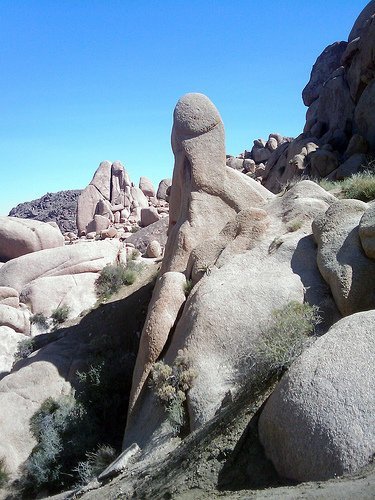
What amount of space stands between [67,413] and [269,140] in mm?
32858

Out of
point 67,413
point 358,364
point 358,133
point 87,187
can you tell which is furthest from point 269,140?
point 358,364

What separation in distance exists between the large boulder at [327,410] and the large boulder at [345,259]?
1.48 metres

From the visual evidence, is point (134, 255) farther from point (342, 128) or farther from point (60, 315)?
point (342, 128)

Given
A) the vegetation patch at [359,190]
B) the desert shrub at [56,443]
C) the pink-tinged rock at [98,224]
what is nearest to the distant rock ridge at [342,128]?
the vegetation patch at [359,190]

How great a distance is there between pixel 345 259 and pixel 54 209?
4683 cm

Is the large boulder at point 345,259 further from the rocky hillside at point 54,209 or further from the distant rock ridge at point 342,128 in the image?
the rocky hillside at point 54,209

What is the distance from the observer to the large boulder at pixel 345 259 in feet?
20.1

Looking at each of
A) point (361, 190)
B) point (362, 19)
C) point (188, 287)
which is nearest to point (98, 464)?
point (188, 287)

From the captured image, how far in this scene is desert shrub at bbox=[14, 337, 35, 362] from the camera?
13.0 metres

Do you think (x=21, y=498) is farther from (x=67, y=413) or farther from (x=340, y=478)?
(x=340, y=478)

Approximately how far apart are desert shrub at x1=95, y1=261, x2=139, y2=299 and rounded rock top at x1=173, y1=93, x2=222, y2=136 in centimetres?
653

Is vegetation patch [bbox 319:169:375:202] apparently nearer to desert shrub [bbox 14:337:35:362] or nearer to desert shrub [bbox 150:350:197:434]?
desert shrub [bbox 150:350:197:434]

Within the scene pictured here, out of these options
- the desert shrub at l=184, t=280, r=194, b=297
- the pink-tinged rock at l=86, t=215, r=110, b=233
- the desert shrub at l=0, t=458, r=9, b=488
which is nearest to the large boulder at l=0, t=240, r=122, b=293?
the desert shrub at l=0, t=458, r=9, b=488

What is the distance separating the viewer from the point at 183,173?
34.6ft
